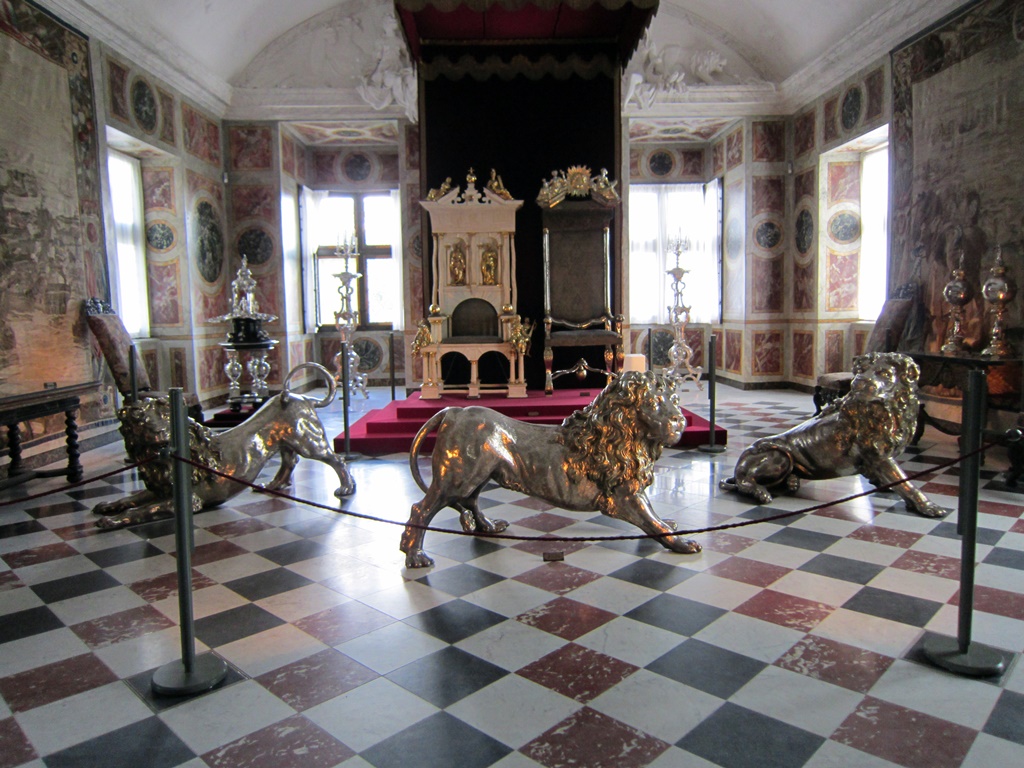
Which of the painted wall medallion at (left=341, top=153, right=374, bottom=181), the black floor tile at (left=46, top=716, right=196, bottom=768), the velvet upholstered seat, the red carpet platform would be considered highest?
the painted wall medallion at (left=341, top=153, right=374, bottom=181)

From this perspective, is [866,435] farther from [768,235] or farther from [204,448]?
[768,235]

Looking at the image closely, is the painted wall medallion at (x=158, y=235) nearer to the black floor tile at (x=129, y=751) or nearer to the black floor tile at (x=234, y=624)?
the black floor tile at (x=234, y=624)

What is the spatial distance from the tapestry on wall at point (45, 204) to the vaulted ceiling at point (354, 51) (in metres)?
2.39

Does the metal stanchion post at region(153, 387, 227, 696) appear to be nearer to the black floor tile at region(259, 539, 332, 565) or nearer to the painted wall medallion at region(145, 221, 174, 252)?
the black floor tile at region(259, 539, 332, 565)

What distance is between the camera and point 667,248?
1415 centimetres

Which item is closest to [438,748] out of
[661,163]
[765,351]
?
[765,351]

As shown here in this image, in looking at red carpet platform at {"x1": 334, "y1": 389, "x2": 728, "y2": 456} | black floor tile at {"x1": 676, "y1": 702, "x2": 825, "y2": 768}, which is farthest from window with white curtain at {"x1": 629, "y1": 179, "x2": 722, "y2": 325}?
black floor tile at {"x1": 676, "y1": 702, "x2": 825, "y2": 768}

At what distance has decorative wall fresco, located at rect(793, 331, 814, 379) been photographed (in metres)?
11.5

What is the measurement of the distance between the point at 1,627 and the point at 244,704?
1485 mm

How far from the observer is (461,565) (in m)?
3.78

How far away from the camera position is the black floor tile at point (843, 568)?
3512 millimetres

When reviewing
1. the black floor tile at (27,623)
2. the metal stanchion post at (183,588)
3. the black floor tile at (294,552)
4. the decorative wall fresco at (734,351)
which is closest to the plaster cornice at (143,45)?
the black floor tile at (294,552)

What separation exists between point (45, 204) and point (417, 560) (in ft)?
20.0

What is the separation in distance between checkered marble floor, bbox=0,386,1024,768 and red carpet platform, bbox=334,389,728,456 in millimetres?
2230
